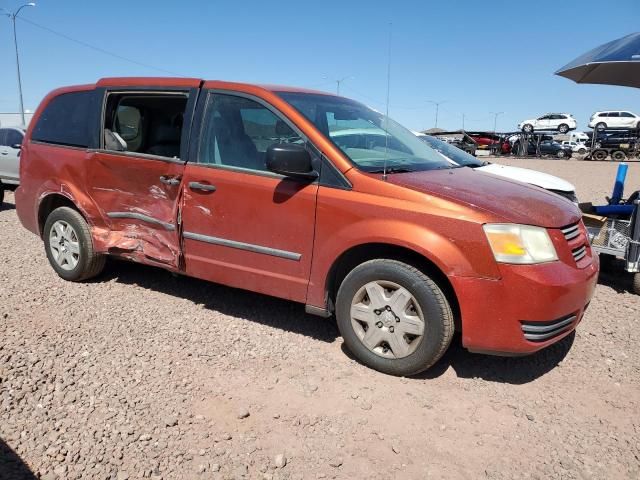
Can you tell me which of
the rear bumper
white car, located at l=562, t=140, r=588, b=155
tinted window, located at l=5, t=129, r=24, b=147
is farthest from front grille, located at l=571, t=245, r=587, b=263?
white car, located at l=562, t=140, r=588, b=155

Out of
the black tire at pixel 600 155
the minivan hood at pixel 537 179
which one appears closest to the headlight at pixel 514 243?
the minivan hood at pixel 537 179

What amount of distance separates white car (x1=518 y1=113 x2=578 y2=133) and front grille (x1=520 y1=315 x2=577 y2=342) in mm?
41599

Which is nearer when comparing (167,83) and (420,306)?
(420,306)

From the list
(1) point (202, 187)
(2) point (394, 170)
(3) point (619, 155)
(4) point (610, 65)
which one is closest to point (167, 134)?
(1) point (202, 187)

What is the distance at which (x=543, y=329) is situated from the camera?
2.92m

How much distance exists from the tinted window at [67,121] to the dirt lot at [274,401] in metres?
1.53

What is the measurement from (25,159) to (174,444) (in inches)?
148

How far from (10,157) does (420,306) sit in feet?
34.6

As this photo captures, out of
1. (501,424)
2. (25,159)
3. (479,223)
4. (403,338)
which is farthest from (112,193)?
(501,424)

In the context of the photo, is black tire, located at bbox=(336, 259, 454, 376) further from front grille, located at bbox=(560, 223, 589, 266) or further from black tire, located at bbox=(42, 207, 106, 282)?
black tire, located at bbox=(42, 207, 106, 282)

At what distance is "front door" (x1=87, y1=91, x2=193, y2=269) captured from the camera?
13.0ft

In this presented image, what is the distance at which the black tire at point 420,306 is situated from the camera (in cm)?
298

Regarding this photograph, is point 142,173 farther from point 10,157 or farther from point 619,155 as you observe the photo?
point 619,155

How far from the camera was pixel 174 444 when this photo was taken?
2492 mm
